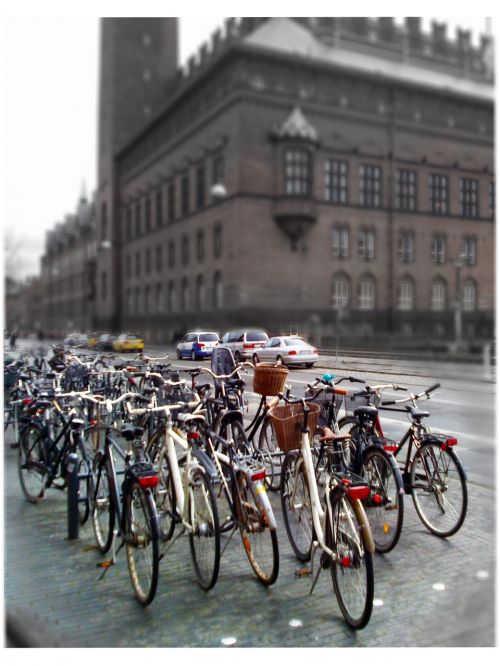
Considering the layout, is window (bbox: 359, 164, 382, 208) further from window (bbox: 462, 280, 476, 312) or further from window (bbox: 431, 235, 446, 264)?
window (bbox: 462, 280, 476, 312)

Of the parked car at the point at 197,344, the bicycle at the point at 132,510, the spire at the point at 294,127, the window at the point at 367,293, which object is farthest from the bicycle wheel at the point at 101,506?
the spire at the point at 294,127

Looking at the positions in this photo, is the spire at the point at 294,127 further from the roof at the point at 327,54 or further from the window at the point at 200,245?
the window at the point at 200,245

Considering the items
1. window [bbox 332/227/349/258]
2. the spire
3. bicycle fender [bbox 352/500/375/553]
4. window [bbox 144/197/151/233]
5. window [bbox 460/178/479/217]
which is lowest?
bicycle fender [bbox 352/500/375/553]

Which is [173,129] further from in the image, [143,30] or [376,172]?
[376,172]

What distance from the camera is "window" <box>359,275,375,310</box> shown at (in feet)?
Result: 14.0

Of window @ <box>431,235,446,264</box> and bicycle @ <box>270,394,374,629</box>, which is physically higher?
window @ <box>431,235,446,264</box>

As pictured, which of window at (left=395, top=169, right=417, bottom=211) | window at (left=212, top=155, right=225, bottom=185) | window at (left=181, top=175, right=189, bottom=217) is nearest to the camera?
window at (left=395, top=169, right=417, bottom=211)

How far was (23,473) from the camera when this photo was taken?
6.13 meters

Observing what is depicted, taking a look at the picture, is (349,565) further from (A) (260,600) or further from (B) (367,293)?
(B) (367,293)

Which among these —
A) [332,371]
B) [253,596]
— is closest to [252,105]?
[332,371]

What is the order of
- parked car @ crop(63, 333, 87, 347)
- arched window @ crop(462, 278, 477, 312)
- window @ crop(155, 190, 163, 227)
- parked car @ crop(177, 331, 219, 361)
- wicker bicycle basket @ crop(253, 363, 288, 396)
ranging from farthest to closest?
parked car @ crop(63, 333, 87, 347)
window @ crop(155, 190, 163, 227)
parked car @ crop(177, 331, 219, 361)
wicker bicycle basket @ crop(253, 363, 288, 396)
arched window @ crop(462, 278, 477, 312)

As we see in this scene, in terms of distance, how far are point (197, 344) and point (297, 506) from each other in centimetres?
145

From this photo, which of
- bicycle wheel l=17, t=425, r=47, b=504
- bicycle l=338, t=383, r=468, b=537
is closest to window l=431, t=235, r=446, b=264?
bicycle l=338, t=383, r=468, b=537

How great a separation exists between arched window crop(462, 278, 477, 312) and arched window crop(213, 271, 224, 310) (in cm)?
165
